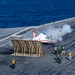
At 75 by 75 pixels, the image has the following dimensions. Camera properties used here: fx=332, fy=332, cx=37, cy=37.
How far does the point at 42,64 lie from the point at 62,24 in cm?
5037

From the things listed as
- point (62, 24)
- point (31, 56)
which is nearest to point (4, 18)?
point (62, 24)

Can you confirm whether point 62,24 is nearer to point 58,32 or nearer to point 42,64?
point 58,32

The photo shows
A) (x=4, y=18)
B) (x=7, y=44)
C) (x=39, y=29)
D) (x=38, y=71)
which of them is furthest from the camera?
(x=4, y=18)

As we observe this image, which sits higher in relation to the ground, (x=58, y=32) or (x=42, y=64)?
(x=58, y=32)

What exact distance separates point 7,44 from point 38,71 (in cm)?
2683

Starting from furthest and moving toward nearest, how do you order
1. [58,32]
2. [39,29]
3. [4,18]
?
[4,18] → [39,29] → [58,32]

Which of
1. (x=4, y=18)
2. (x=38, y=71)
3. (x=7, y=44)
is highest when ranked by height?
(x=4, y=18)

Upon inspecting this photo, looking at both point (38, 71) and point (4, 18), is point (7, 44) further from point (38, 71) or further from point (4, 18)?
point (4, 18)

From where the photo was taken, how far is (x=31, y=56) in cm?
8338

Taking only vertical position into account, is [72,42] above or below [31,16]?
below

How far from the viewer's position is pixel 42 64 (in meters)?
76.5

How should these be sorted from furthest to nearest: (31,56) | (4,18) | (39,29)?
(4,18) < (39,29) < (31,56)

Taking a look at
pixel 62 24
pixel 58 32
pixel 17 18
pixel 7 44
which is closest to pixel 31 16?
pixel 17 18

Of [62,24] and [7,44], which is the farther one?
[62,24]
